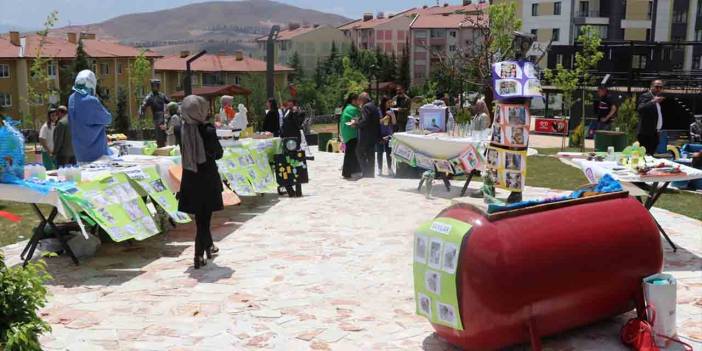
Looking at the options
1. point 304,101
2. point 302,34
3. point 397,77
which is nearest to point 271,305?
point 304,101

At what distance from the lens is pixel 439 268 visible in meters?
4.65

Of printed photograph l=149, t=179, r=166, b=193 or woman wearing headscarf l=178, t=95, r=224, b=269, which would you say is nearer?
woman wearing headscarf l=178, t=95, r=224, b=269

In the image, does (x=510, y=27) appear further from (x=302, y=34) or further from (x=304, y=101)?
(x=302, y=34)

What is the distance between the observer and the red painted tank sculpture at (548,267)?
175 inches

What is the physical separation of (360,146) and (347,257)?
5.64 m

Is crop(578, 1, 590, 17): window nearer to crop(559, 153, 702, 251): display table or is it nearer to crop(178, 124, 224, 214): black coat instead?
crop(559, 153, 702, 251): display table

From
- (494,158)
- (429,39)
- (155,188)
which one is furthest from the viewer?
(429,39)

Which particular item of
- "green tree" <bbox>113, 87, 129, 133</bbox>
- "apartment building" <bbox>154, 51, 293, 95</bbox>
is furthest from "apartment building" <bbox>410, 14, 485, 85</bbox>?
"green tree" <bbox>113, 87, 129, 133</bbox>

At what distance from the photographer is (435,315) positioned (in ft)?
15.8

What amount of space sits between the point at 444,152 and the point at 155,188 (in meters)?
4.62

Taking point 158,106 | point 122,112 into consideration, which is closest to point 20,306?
point 158,106

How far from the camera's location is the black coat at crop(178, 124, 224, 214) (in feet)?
23.3

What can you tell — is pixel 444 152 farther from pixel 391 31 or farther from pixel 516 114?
pixel 391 31

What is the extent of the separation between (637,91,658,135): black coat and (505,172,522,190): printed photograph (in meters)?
3.81
